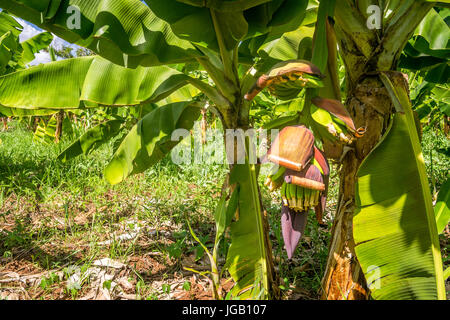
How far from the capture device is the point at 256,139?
45.1 inches

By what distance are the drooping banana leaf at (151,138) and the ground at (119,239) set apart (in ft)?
1.49

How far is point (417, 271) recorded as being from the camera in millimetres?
712

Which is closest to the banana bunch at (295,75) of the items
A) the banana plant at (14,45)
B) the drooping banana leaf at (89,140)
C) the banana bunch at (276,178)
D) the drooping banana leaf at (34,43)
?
the banana bunch at (276,178)

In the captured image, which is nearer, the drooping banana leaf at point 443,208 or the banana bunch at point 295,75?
the banana bunch at point 295,75

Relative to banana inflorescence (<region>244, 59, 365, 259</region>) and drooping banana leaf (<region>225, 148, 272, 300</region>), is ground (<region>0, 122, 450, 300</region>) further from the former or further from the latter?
banana inflorescence (<region>244, 59, 365, 259</region>)

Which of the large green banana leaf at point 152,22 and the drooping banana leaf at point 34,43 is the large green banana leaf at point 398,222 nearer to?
the large green banana leaf at point 152,22

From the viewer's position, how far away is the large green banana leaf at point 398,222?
2.33 ft

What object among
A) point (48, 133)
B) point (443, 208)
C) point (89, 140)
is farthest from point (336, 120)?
point (48, 133)

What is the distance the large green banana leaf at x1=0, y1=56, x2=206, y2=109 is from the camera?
1211 mm

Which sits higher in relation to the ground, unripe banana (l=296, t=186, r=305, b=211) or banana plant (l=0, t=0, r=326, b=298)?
banana plant (l=0, t=0, r=326, b=298)

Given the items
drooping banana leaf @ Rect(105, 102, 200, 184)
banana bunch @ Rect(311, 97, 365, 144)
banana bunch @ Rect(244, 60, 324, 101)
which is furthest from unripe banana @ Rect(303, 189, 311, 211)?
drooping banana leaf @ Rect(105, 102, 200, 184)

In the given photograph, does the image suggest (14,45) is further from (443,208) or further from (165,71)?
(443,208)

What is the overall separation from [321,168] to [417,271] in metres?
0.33

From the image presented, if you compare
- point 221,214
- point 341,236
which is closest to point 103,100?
point 221,214
